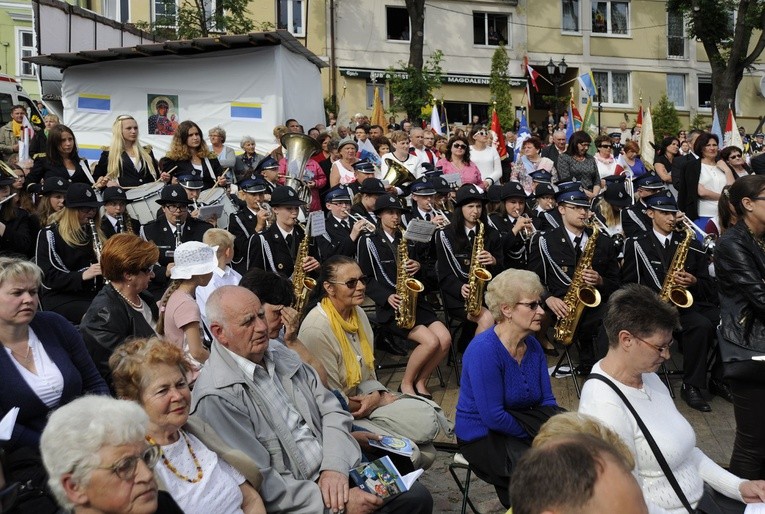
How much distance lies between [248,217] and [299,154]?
8.19 ft

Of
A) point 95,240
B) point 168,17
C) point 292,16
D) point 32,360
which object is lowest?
point 32,360

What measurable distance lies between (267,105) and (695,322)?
10.7 meters

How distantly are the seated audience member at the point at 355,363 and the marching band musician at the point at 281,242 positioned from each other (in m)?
2.50

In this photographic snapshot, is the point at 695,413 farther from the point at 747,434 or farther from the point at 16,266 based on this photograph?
the point at 16,266

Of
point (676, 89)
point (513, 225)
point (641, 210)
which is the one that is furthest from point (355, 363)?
point (676, 89)

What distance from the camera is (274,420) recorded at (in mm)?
4418

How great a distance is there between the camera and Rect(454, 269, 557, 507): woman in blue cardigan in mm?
4891

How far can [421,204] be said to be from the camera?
987 centimetres

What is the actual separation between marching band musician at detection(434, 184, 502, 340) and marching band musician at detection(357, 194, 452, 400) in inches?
12.2

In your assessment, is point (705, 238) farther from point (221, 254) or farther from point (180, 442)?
point (180, 442)

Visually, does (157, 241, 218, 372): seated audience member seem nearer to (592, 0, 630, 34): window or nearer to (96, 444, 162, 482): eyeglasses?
(96, 444, 162, 482): eyeglasses

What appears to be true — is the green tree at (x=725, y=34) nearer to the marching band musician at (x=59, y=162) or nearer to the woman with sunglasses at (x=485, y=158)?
the woman with sunglasses at (x=485, y=158)

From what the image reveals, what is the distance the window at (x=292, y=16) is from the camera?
36469 mm

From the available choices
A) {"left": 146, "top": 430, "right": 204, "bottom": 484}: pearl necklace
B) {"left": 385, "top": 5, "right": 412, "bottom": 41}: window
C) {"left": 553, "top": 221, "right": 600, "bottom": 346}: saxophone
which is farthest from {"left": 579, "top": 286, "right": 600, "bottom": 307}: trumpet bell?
{"left": 385, "top": 5, "right": 412, "bottom": 41}: window
